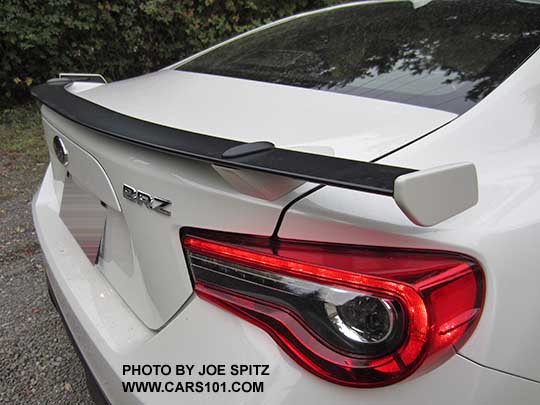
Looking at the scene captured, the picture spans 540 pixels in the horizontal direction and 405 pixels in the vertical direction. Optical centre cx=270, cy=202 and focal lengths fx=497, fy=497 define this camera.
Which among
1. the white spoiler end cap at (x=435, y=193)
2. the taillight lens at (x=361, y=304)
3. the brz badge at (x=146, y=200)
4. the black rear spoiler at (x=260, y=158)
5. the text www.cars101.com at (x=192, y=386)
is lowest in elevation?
the text www.cars101.com at (x=192, y=386)

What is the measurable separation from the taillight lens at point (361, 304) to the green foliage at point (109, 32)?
549 centimetres

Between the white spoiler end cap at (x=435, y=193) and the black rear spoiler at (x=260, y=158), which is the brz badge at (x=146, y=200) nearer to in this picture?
the black rear spoiler at (x=260, y=158)

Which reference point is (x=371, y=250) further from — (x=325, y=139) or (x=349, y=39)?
(x=349, y=39)

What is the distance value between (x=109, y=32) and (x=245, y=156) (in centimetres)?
582

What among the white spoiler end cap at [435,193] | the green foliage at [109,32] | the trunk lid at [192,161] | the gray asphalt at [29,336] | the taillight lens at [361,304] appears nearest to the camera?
the white spoiler end cap at [435,193]

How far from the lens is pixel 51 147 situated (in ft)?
5.82

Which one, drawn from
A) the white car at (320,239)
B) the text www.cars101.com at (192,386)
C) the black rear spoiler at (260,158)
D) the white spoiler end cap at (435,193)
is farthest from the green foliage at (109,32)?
the white spoiler end cap at (435,193)

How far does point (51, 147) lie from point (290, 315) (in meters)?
1.20

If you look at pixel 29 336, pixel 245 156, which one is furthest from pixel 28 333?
pixel 245 156

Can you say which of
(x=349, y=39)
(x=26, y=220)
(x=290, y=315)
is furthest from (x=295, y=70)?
(x=26, y=220)

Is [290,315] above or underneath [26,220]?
above

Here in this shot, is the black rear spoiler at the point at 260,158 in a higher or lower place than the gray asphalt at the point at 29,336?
higher

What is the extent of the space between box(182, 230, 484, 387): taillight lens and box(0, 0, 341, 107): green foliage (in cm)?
549

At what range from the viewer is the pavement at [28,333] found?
2.09 m
